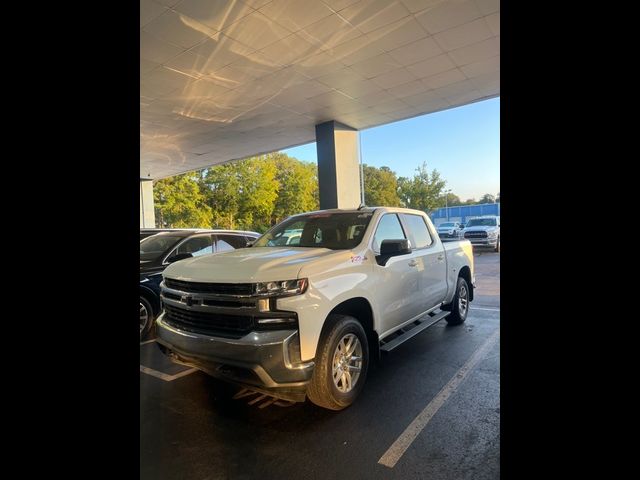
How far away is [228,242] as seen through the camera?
7277 millimetres

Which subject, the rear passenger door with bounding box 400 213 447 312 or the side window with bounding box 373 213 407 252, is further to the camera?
the rear passenger door with bounding box 400 213 447 312

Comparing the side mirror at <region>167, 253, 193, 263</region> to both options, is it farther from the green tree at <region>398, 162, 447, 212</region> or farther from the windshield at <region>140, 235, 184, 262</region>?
the green tree at <region>398, 162, 447, 212</region>

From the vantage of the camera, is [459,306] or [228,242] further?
[228,242]

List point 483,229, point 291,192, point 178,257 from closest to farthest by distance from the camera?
point 178,257, point 483,229, point 291,192

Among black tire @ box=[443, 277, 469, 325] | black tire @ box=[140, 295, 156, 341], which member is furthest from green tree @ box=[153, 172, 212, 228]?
black tire @ box=[443, 277, 469, 325]

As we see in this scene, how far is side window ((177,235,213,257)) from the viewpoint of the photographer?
21.7 feet

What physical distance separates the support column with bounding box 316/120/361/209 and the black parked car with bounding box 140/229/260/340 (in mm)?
4676

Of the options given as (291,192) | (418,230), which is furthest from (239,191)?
(418,230)

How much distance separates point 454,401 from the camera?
3674mm

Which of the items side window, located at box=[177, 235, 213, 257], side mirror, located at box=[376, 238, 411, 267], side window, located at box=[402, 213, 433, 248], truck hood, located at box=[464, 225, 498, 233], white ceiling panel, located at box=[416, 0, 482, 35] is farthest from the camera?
truck hood, located at box=[464, 225, 498, 233]

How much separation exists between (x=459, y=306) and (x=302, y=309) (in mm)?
4023

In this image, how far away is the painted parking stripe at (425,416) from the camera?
2.84 meters

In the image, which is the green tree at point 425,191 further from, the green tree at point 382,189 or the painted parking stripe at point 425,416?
the painted parking stripe at point 425,416

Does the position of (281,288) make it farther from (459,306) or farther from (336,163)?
(336,163)
